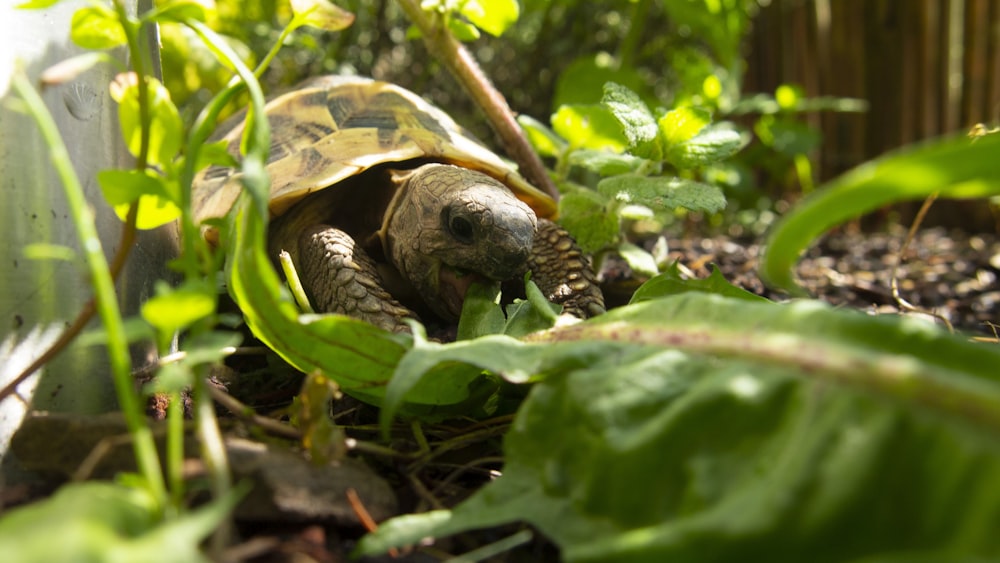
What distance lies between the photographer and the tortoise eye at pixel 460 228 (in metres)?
1.53

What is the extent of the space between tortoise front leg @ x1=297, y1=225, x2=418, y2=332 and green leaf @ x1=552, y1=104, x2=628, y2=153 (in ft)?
1.92

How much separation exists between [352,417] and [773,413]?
0.74 m

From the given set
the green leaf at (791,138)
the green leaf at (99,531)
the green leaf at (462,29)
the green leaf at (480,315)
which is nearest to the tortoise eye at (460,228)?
the green leaf at (480,315)

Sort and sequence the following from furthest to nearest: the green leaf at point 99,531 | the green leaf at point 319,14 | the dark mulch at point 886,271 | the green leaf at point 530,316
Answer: the dark mulch at point 886,271 < the green leaf at point 530,316 < the green leaf at point 319,14 < the green leaf at point 99,531

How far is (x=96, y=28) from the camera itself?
2.96 feet

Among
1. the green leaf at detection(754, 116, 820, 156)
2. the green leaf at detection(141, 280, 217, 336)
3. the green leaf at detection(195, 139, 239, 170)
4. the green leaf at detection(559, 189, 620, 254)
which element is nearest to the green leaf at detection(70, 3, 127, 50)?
the green leaf at detection(195, 139, 239, 170)

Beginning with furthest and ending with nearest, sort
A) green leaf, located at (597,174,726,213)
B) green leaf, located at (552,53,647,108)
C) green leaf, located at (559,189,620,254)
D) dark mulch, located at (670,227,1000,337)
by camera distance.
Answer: green leaf, located at (552,53,647,108) → dark mulch, located at (670,227,1000,337) → green leaf, located at (559,189,620,254) → green leaf, located at (597,174,726,213)

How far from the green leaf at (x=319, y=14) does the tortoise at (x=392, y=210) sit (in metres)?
0.48

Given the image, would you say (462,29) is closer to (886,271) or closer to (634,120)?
(634,120)

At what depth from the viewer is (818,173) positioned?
15.3 feet

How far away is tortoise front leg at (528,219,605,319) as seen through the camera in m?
1.68

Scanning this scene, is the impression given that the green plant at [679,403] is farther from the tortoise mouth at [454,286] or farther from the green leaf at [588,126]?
the green leaf at [588,126]

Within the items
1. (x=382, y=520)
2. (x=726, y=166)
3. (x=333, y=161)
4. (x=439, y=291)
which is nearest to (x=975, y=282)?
(x=726, y=166)

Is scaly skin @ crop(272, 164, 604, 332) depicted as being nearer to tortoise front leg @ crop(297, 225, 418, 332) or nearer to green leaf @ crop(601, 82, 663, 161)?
tortoise front leg @ crop(297, 225, 418, 332)
